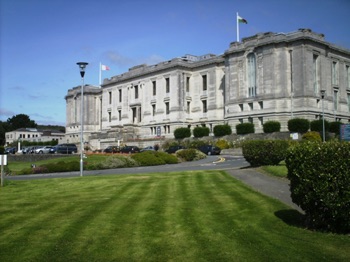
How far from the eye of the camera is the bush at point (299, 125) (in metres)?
61.0

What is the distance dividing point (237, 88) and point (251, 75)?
12.0 feet

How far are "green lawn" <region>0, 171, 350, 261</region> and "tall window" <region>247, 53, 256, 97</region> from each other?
61989mm

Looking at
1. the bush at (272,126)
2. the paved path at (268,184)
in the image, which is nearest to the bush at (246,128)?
the bush at (272,126)

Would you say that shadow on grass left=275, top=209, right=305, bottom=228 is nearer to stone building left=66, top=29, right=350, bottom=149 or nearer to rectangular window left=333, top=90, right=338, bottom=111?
stone building left=66, top=29, right=350, bottom=149

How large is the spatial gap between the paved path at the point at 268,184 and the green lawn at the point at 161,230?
2.11 feet

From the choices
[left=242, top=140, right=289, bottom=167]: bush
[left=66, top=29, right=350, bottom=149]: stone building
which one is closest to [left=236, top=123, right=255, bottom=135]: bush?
[left=66, top=29, right=350, bottom=149]: stone building

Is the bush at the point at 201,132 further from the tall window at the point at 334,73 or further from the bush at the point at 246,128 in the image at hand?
the tall window at the point at 334,73

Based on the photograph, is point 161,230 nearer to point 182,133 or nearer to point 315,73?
point 182,133

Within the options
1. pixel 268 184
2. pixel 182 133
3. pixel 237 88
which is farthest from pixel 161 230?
pixel 237 88

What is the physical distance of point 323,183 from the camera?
8594 mm

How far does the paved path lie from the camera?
44.5 feet

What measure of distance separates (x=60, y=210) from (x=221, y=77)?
77.0 metres

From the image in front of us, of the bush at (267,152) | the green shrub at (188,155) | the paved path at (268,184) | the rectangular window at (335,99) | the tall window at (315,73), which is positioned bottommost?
the paved path at (268,184)

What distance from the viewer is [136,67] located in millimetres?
103250
